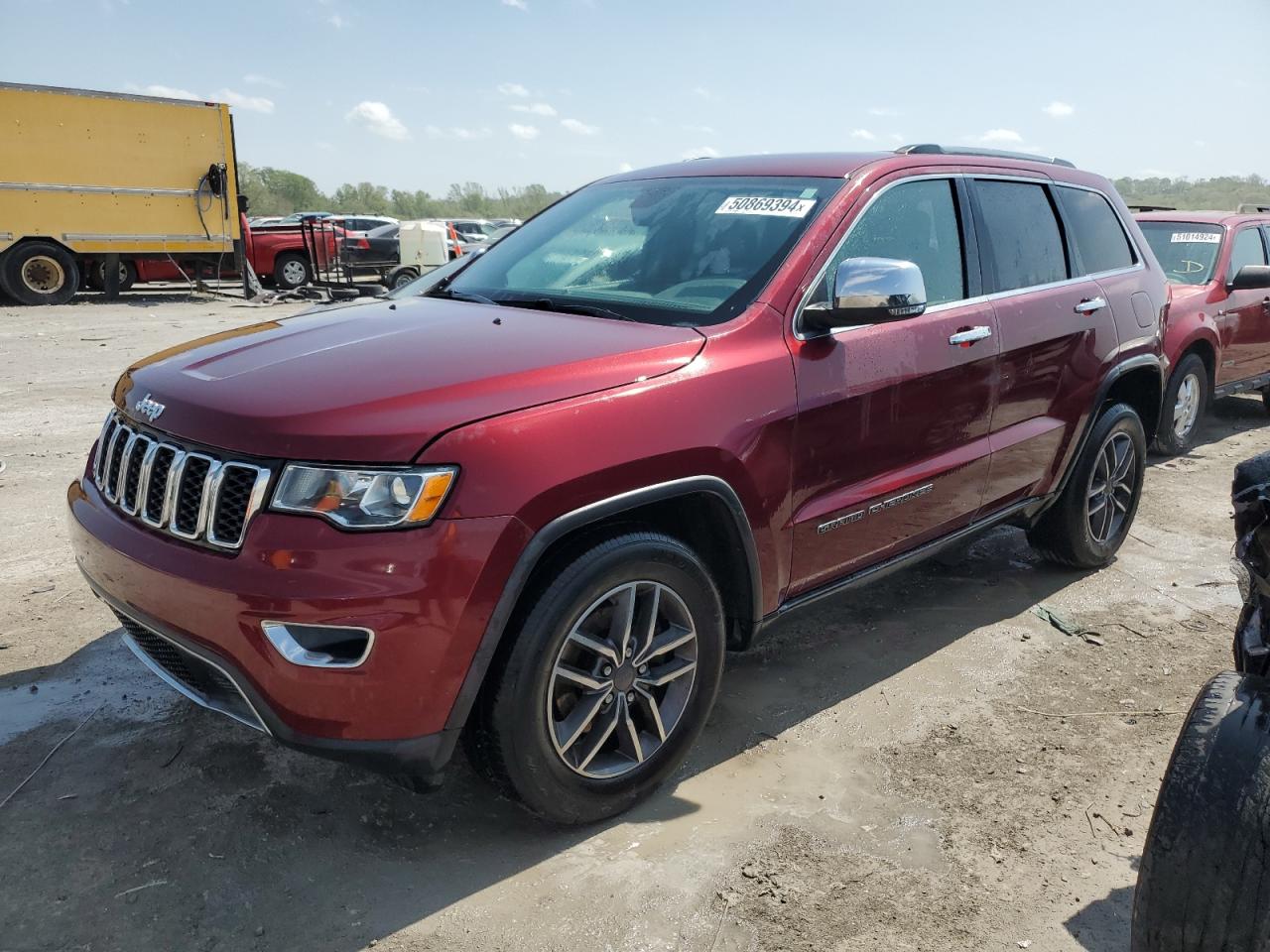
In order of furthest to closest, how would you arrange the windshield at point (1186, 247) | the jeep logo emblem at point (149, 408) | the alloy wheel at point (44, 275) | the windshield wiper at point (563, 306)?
the alloy wheel at point (44, 275), the windshield at point (1186, 247), the windshield wiper at point (563, 306), the jeep logo emblem at point (149, 408)

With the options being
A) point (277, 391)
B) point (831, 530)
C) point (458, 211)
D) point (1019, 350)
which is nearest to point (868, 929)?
point (831, 530)

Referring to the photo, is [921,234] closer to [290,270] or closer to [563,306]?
[563,306]

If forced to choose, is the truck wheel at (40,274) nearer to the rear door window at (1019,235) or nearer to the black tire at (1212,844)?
the rear door window at (1019,235)

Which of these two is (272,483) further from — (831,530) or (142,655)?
(831,530)

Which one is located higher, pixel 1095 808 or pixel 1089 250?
pixel 1089 250

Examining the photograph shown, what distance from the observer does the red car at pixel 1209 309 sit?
743 centimetres

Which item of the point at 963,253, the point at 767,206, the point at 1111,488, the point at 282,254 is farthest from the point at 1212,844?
the point at 282,254

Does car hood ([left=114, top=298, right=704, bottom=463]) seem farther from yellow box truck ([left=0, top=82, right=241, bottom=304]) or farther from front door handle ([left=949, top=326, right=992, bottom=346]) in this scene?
yellow box truck ([left=0, top=82, right=241, bottom=304])

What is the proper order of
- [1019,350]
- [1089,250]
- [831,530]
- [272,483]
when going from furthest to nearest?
1. [1089,250]
2. [1019,350]
3. [831,530]
4. [272,483]

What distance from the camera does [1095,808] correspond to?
3.02 meters

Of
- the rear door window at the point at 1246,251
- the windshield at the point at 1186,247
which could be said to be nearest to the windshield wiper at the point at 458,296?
the windshield at the point at 1186,247

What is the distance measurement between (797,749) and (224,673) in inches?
71.0

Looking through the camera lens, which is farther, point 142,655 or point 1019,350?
point 1019,350

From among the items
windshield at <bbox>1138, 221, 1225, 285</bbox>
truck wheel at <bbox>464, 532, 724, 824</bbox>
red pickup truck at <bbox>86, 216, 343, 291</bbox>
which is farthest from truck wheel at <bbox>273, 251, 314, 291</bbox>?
truck wheel at <bbox>464, 532, 724, 824</bbox>
